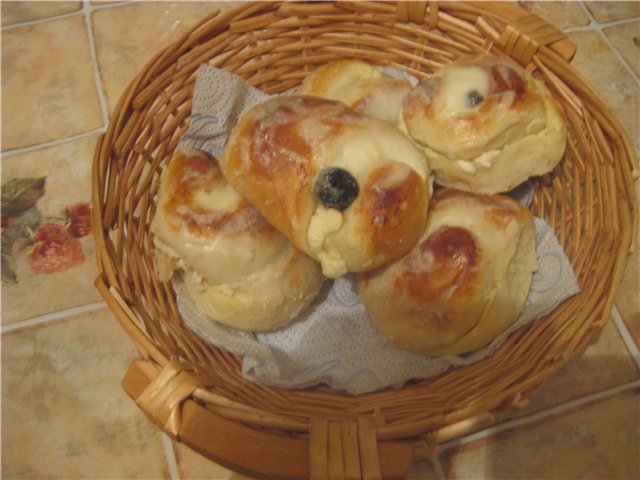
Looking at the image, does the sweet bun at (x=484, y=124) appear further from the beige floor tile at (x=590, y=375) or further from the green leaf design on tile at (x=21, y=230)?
the green leaf design on tile at (x=21, y=230)

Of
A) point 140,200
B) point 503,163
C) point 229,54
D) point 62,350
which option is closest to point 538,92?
point 503,163

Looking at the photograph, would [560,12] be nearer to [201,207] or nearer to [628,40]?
[628,40]

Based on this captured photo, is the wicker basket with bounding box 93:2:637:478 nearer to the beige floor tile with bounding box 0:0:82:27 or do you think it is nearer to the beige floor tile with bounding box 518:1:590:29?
the beige floor tile with bounding box 518:1:590:29

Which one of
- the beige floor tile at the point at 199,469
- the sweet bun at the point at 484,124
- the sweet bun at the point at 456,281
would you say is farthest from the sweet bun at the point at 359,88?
the beige floor tile at the point at 199,469

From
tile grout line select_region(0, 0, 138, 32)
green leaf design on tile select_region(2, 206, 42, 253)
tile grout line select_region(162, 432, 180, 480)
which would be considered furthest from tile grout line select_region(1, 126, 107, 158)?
tile grout line select_region(162, 432, 180, 480)

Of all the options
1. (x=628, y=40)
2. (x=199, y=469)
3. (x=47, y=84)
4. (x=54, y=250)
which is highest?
(x=628, y=40)

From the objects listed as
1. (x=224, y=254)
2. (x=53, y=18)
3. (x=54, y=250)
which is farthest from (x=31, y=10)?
(x=224, y=254)

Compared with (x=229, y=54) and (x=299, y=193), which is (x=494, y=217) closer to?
(x=299, y=193)
